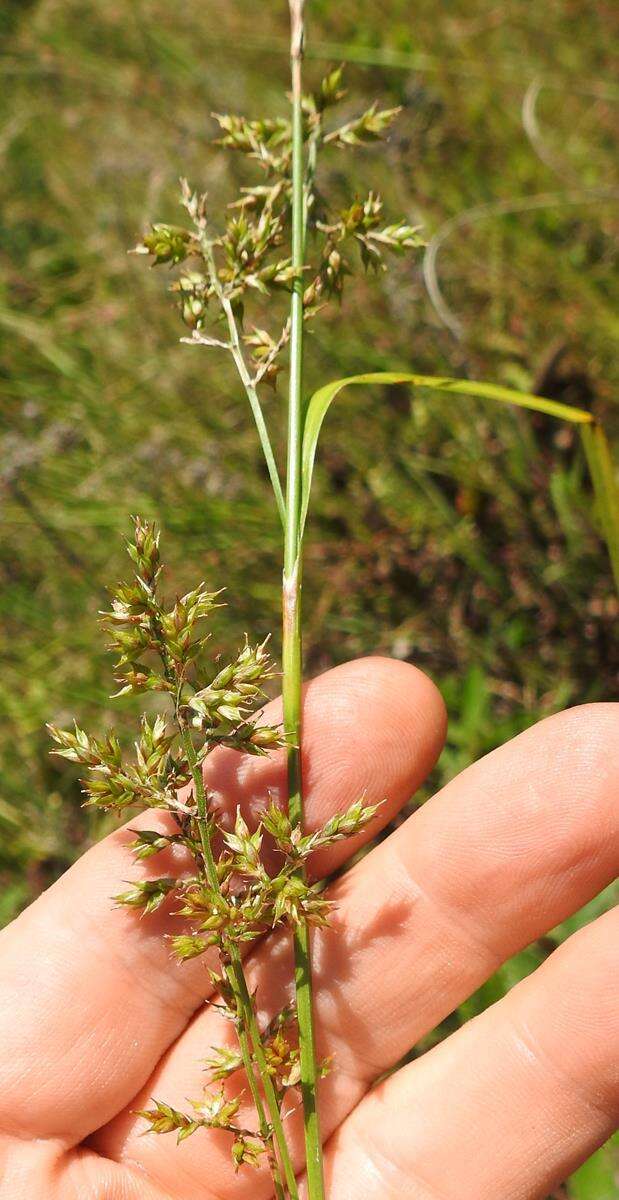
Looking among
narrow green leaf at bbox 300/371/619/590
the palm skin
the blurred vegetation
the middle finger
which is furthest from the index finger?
the blurred vegetation

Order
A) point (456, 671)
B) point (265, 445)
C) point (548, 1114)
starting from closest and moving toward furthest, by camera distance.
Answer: point (265, 445), point (548, 1114), point (456, 671)

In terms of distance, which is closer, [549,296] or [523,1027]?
[523,1027]

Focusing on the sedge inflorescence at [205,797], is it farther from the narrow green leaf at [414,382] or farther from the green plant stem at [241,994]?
the narrow green leaf at [414,382]

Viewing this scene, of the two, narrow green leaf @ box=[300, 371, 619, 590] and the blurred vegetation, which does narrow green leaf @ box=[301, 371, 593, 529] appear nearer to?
narrow green leaf @ box=[300, 371, 619, 590]

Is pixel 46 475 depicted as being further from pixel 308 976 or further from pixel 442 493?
pixel 308 976

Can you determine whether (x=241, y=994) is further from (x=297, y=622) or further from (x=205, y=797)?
(x=297, y=622)

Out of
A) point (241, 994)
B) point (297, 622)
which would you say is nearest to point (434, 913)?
point (241, 994)

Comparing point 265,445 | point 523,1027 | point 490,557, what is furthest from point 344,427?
point 523,1027
